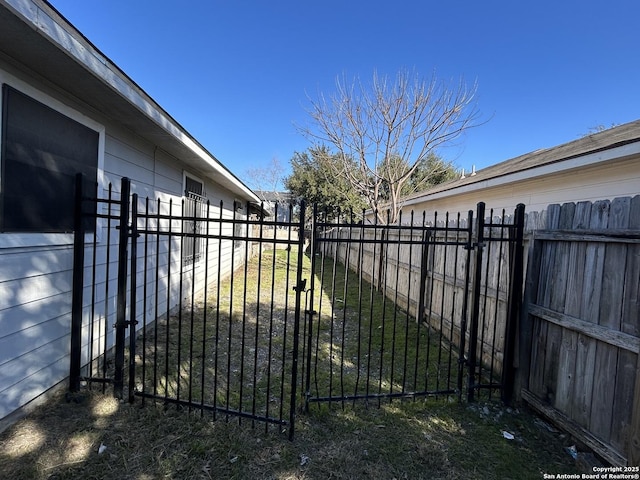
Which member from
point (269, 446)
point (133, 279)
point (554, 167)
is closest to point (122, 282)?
point (133, 279)

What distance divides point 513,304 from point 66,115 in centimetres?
435

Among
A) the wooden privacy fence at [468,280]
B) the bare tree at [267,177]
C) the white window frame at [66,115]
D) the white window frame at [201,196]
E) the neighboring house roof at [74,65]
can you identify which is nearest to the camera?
the neighboring house roof at [74,65]

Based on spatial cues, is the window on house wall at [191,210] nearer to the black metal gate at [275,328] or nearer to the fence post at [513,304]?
the black metal gate at [275,328]

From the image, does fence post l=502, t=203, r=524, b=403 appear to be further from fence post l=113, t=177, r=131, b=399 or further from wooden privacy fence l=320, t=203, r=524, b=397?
fence post l=113, t=177, r=131, b=399

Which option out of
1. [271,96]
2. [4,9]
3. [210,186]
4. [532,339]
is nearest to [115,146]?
[4,9]

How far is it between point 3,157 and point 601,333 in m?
4.29

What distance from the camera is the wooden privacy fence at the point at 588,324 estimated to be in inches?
80.8

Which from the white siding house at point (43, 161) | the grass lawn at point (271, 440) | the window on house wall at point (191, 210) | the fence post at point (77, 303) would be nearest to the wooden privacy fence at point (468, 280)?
the grass lawn at point (271, 440)

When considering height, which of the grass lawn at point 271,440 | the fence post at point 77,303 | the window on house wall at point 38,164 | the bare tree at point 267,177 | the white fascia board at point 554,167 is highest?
the bare tree at point 267,177

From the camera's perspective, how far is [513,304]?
2996 mm

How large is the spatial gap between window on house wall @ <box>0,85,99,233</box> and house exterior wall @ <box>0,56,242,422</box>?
83 mm

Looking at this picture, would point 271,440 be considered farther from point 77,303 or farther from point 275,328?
point 275,328

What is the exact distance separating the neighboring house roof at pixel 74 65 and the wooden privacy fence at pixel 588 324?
3788 millimetres

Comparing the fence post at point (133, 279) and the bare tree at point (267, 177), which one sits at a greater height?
the bare tree at point (267, 177)
